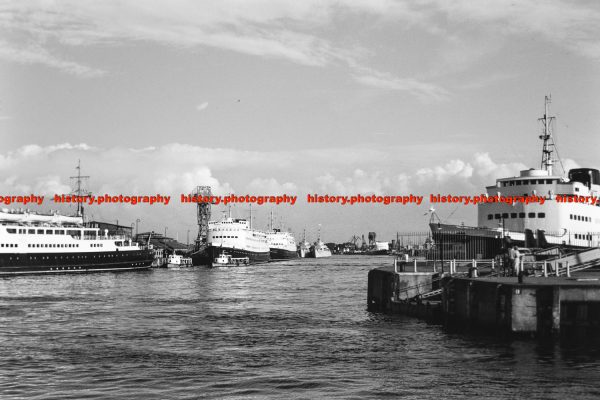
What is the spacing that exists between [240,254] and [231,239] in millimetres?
3963

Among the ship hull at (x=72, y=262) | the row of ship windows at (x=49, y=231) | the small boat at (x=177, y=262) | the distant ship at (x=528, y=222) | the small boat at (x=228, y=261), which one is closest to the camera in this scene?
the distant ship at (x=528, y=222)

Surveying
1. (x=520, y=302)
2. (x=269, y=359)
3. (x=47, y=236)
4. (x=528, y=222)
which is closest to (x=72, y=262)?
(x=47, y=236)

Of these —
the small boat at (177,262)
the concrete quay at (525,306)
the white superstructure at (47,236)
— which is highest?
the white superstructure at (47,236)

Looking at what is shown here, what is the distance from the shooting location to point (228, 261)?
5650 inches

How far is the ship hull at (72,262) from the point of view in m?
97.8

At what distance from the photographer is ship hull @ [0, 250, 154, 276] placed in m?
97.8

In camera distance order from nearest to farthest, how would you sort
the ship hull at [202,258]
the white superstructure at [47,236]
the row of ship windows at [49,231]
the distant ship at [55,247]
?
the distant ship at [55,247]
the white superstructure at [47,236]
the row of ship windows at [49,231]
the ship hull at [202,258]

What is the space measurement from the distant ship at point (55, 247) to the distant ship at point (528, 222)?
207 feet

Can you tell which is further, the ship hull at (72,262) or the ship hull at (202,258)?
the ship hull at (202,258)

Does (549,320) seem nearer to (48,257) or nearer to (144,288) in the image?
(144,288)

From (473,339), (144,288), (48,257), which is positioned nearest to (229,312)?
(473,339)

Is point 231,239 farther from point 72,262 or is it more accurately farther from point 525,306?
point 525,306

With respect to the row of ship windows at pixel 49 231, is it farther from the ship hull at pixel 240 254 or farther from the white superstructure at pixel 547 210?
the white superstructure at pixel 547 210

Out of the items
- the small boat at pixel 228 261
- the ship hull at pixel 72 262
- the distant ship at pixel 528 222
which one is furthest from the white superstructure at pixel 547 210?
the small boat at pixel 228 261
